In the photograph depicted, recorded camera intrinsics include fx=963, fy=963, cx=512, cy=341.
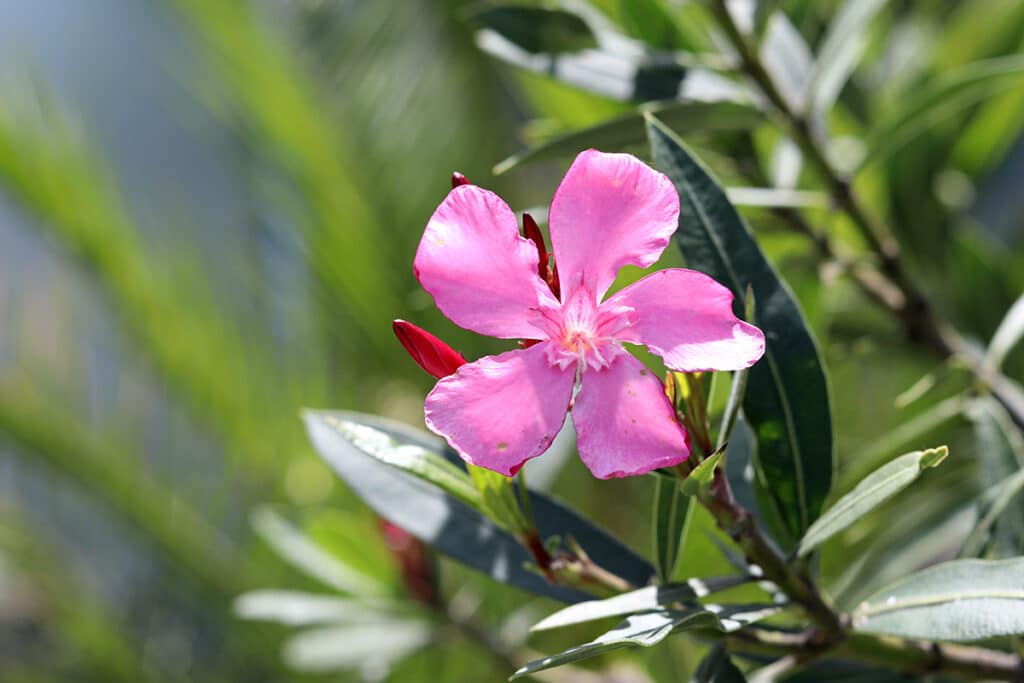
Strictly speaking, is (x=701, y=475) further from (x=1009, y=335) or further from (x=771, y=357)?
(x=1009, y=335)

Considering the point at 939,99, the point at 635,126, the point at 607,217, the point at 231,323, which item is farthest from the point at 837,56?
the point at 231,323

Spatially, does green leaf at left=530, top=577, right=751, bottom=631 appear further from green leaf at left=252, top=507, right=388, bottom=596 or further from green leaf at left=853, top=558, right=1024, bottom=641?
green leaf at left=252, top=507, right=388, bottom=596

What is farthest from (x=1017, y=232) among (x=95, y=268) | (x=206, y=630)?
(x=206, y=630)

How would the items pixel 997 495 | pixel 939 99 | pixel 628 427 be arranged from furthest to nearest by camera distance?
pixel 939 99 → pixel 997 495 → pixel 628 427

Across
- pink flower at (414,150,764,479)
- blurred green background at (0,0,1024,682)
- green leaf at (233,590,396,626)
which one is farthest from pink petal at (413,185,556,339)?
blurred green background at (0,0,1024,682)

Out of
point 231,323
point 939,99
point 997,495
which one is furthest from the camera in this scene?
point 231,323

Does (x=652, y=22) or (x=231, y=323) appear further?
(x=231, y=323)

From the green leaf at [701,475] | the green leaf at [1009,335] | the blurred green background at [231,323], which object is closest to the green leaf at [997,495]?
the green leaf at [1009,335]

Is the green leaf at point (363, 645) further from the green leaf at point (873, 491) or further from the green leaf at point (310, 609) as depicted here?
the green leaf at point (873, 491)

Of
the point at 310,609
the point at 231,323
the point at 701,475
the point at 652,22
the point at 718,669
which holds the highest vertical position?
the point at 652,22
